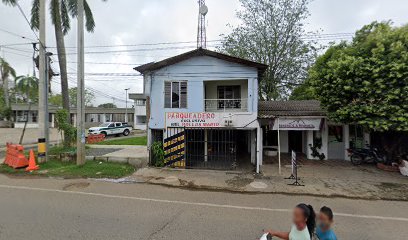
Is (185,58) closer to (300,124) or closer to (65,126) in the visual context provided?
(300,124)

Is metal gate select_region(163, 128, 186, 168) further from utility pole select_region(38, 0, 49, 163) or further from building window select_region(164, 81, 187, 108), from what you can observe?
utility pole select_region(38, 0, 49, 163)

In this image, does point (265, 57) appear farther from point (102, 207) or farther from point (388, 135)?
point (102, 207)

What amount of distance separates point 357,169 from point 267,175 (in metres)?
4.68

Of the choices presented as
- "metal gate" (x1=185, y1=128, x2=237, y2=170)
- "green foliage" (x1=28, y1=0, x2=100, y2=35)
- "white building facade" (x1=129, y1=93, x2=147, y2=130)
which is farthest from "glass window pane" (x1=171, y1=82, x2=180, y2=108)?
"white building facade" (x1=129, y1=93, x2=147, y2=130)

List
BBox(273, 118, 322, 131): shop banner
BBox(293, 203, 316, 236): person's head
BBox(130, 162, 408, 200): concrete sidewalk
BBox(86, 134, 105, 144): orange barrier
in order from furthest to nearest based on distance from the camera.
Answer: BBox(86, 134, 105, 144): orange barrier
BBox(273, 118, 322, 131): shop banner
BBox(130, 162, 408, 200): concrete sidewalk
BBox(293, 203, 316, 236): person's head

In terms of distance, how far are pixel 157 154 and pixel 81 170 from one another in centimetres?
333

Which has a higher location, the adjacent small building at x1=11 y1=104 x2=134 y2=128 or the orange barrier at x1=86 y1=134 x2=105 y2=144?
the adjacent small building at x1=11 y1=104 x2=134 y2=128

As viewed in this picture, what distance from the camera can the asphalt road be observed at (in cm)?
422

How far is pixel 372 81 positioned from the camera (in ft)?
28.5

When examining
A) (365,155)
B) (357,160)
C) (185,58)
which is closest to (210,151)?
(185,58)

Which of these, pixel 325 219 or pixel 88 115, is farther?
pixel 88 115

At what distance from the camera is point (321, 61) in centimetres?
1103

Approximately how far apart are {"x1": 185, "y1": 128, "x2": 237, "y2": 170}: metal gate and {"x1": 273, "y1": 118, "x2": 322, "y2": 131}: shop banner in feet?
9.25

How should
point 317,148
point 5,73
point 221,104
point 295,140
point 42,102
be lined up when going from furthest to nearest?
point 5,73, point 295,140, point 221,104, point 317,148, point 42,102
